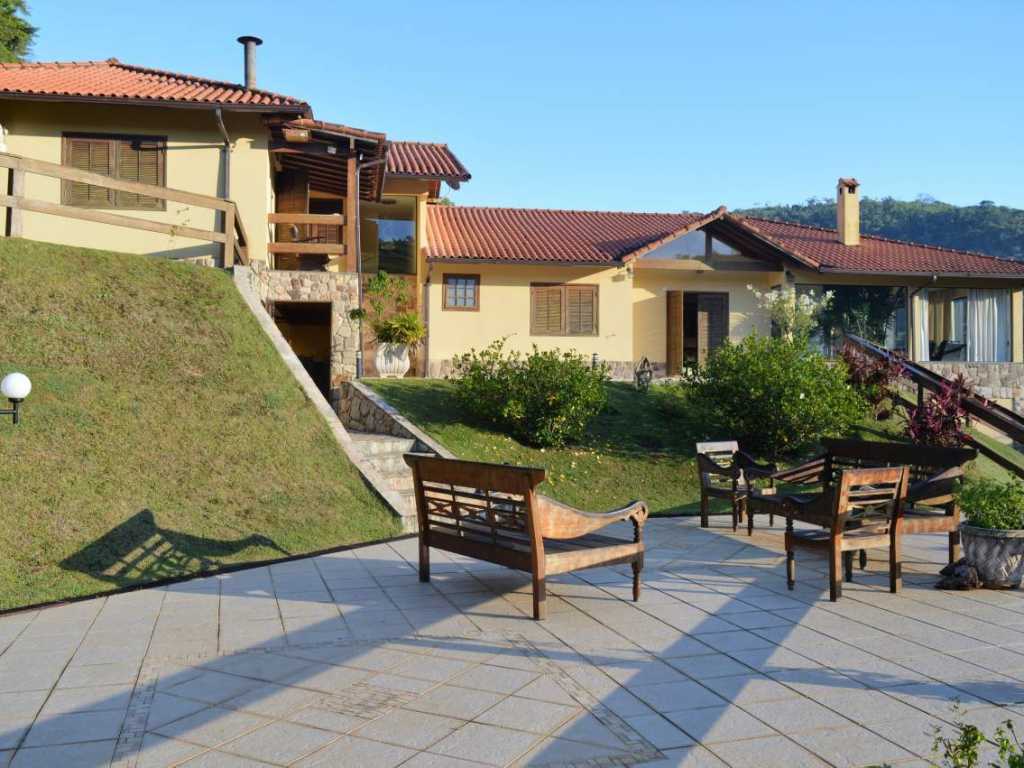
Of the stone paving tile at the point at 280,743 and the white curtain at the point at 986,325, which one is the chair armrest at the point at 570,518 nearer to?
the stone paving tile at the point at 280,743

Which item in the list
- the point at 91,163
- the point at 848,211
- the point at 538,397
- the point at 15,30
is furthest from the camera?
the point at 15,30

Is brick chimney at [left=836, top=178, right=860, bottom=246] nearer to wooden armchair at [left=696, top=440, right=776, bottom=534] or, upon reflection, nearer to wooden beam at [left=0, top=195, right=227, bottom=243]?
wooden armchair at [left=696, top=440, right=776, bottom=534]

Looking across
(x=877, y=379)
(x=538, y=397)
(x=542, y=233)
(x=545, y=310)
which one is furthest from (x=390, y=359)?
(x=877, y=379)

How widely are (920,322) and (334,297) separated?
16328 mm

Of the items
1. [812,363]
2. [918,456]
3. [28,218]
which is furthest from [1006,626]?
[28,218]

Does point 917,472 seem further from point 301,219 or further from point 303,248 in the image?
point 301,219

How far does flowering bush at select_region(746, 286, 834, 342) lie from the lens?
2130 cm

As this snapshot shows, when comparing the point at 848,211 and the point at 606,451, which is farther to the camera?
the point at 848,211

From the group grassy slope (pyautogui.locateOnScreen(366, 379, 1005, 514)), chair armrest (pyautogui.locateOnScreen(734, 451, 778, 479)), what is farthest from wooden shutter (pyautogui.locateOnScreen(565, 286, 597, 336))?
chair armrest (pyautogui.locateOnScreen(734, 451, 778, 479))

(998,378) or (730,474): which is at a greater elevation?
(998,378)

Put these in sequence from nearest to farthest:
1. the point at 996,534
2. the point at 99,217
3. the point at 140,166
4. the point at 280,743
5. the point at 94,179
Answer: the point at 280,743 → the point at 996,534 → the point at 94,179 → the point at 99,217 → the point at 140,166

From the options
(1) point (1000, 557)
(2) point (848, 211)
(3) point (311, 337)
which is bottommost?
(1) point (1000, 557)

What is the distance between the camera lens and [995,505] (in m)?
6.39

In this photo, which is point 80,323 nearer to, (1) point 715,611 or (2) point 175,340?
(2) point 175,340
